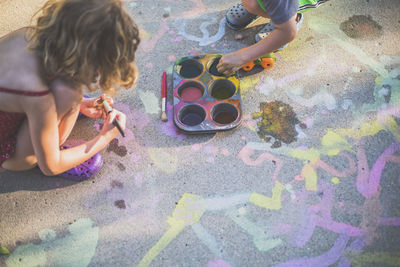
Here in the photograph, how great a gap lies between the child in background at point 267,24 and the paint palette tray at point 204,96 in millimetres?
63

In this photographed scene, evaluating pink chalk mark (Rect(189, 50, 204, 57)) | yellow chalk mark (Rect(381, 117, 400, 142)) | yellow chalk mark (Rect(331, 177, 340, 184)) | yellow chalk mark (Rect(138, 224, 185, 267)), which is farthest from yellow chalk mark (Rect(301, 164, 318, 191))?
pink chalk mark (Rect(189, 50, 204, 57))

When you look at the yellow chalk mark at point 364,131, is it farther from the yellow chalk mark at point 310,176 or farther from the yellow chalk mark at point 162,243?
the yellow chalk mark at point 162,243

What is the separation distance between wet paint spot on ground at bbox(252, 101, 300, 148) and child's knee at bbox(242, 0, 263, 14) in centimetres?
40

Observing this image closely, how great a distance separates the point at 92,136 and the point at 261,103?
71 cm

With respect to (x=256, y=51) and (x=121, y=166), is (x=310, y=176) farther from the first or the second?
(x=121, y=166)

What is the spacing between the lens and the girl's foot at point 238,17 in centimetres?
150

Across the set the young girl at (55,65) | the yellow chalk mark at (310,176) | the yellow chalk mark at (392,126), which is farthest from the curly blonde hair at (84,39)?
the yellow chalk mark at (392,126)

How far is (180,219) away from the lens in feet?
3.71

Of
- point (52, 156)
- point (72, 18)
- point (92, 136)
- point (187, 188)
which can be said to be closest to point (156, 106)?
point (92, 136)

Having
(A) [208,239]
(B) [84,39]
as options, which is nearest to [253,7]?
(B) [84,39]

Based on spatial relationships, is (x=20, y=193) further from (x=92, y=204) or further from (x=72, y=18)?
(x=72, y=18)

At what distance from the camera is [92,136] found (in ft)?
4.25

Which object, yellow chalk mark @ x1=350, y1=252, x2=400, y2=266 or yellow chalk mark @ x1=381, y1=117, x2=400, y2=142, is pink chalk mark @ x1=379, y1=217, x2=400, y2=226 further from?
yellow chalk mark @ x1=381, y1=117, x2=400, y2=142

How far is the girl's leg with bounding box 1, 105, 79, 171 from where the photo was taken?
38.7 inches
